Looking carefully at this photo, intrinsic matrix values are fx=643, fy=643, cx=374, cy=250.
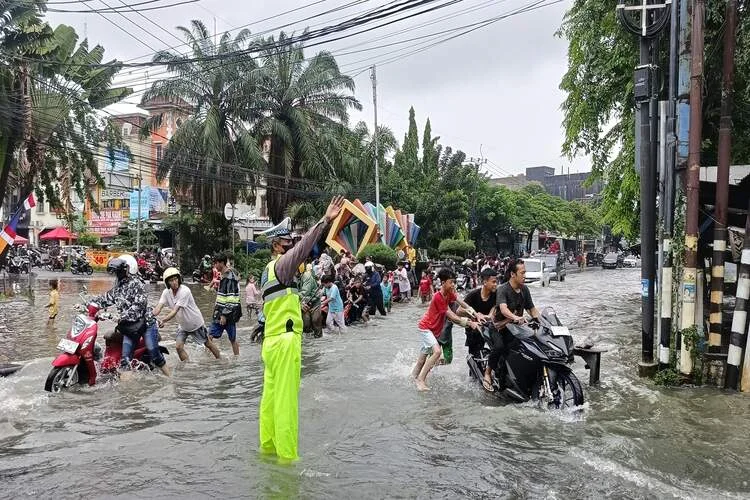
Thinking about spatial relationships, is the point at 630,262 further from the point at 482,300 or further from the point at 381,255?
the point at 482,300

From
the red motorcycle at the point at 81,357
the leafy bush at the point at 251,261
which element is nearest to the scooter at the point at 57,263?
the leafy bush at the point at 251,261

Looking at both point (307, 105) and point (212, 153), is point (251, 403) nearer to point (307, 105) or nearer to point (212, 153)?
point (212, 153)

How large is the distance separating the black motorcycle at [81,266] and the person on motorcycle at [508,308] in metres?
31.2

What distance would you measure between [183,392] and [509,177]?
85.0m

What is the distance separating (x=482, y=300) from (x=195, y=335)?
4.32 metres

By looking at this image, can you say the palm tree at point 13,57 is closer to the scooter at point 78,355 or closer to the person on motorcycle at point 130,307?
the person on motorcycle at point 130,307

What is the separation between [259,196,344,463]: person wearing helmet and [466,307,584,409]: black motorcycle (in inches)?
116

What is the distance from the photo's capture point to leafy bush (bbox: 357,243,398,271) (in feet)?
82.2

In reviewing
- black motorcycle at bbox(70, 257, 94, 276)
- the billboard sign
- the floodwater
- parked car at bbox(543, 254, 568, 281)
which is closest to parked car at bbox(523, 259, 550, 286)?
parked car at bbox(543, 254, 568, 281)

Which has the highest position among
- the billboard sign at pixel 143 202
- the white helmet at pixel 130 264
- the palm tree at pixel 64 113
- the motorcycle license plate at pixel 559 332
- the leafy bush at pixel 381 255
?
the palm tree at pixel 64 113

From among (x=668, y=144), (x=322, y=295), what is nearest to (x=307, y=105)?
(x=322, y=295)

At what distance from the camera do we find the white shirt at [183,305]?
29.7ft

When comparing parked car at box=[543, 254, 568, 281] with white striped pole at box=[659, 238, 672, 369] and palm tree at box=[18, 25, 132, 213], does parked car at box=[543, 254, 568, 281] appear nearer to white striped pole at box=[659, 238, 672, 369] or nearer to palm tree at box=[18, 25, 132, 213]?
palm tree at box=[18, 25, 132, 213]

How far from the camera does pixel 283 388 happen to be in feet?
15.6
